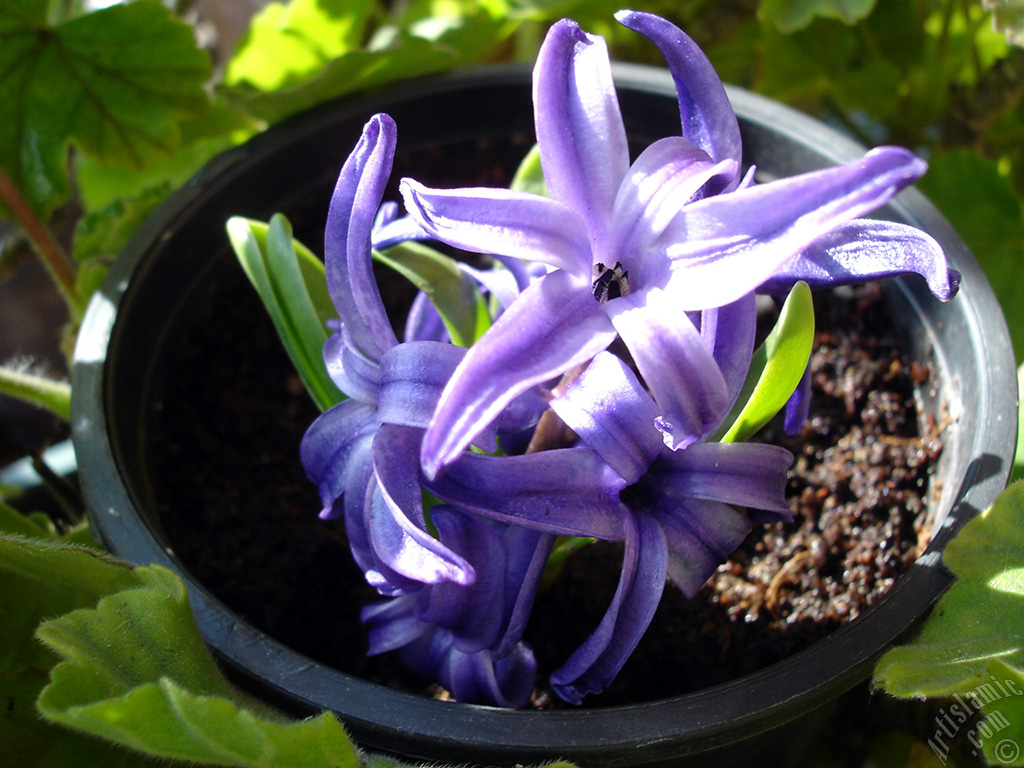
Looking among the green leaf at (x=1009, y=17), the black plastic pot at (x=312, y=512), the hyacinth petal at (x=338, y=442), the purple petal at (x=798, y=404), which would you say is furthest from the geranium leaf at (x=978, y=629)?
the green leaf at (x=1009, y=17)

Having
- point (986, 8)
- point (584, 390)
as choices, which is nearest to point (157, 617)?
point (584, 390)

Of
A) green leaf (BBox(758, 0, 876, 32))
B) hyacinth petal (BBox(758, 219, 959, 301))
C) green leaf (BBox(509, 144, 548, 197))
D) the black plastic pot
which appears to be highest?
green leaf (BBox(758, 0, 876, 32))

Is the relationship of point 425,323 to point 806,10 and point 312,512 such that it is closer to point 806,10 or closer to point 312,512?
point 312,512

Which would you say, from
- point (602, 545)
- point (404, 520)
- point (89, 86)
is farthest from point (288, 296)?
point (89, 86)

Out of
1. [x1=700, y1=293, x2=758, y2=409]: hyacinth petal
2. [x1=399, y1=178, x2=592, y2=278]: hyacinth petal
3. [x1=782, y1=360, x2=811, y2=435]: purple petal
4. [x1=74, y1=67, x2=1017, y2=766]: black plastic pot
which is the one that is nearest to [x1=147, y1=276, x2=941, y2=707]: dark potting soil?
[x1=74, y1=67, x2=1017, y2=766]: black plastic pot

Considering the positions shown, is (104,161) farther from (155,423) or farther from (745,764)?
(745,764)

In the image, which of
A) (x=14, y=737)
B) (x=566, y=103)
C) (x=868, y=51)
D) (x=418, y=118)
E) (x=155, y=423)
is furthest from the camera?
(x=868, y=51)

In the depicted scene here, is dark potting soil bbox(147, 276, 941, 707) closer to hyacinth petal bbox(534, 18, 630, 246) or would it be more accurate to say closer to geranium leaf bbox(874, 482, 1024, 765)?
geranium leaf bbox(874, 482, 1024, 765)
